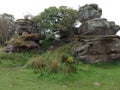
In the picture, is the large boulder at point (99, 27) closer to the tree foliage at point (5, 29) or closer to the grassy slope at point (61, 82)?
the grassy slope at point (61, 82)

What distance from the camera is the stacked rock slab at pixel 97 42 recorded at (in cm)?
2016

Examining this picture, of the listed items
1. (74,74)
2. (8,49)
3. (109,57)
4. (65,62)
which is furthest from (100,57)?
(8,49)

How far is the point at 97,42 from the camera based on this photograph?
20.3 meters

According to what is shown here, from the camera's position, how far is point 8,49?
22.5 meters

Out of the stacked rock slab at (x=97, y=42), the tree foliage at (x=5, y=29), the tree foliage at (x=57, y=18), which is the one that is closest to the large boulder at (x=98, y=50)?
the stacked rock slab at (x=97, y=42)

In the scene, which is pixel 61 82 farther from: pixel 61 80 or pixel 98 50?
pixel 98 50

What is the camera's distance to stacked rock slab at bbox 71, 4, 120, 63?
20.2 m

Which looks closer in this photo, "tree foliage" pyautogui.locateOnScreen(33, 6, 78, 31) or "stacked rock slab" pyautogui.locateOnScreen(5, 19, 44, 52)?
"stacked rock slab" pyautogui.locateOnScreen(5, 19, 44, 52)

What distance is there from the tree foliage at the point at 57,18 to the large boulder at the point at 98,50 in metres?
3.59

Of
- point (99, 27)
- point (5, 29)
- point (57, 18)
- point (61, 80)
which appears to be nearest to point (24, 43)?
point (57, 18)

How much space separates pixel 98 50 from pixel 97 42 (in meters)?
0.68

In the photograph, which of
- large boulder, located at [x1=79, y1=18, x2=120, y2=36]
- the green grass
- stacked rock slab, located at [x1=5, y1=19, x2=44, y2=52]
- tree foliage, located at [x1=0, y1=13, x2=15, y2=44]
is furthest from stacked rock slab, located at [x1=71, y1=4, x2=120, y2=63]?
tree foliage, located at [x1=0, y1=13, x2=15, y2=44]

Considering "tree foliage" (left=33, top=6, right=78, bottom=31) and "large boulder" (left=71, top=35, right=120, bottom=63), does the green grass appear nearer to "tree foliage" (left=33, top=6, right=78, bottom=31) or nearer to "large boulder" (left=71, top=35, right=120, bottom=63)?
"large boulder" (left=71, top=35, right=120, bottom=63)

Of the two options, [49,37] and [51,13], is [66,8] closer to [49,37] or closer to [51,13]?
[51,13]
